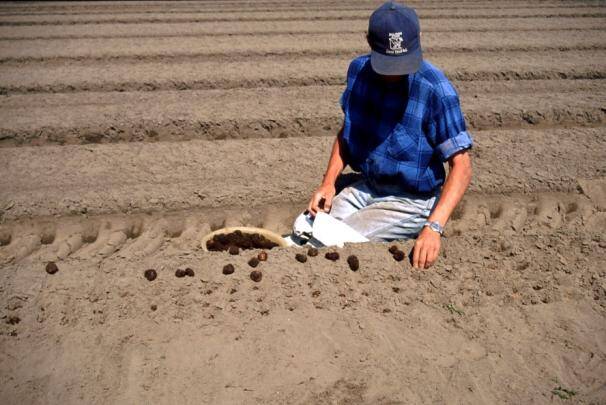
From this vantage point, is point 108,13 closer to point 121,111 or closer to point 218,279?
point 121,111

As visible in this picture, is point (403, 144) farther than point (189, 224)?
No

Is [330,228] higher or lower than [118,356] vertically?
higher

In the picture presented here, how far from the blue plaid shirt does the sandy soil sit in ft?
1.41

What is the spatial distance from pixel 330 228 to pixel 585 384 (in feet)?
5.01

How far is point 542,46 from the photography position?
7.86m

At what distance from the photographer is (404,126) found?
3.36m

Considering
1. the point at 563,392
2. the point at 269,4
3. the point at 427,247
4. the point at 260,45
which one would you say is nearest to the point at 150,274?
the point at 427,247

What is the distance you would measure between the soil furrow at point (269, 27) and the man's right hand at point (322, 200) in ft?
17.8

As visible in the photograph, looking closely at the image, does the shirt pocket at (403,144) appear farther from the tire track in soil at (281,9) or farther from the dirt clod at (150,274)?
the tire track in soil at (281,9)

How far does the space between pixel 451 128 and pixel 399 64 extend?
448 millimetres

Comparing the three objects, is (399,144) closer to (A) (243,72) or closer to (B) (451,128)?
(B) (451,128)

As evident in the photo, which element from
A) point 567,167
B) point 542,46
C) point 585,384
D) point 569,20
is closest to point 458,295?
point 585,384

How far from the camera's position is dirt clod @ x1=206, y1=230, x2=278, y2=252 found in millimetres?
3738

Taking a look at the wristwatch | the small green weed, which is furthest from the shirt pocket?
the small green weed
